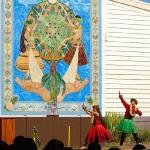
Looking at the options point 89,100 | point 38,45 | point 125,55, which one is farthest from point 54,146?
point 125,55

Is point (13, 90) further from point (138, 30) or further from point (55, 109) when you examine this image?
point (138, 30)

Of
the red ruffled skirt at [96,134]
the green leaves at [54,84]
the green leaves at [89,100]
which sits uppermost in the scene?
the green leaves at [54,84]

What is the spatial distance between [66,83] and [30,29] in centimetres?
252

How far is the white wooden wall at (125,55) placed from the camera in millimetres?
25703

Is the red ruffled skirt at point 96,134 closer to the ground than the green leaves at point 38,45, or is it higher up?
closer to the ground

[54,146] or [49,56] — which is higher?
[49,56]

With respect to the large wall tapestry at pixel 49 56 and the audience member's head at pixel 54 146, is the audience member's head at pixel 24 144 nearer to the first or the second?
the audience member's head at pixel 54 146

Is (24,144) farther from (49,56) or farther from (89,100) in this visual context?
(89,100)

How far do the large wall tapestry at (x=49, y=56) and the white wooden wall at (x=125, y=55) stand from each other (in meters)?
0.48

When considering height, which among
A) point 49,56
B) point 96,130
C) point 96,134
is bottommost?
point 96,134

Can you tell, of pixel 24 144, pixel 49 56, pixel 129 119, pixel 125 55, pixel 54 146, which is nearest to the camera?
pixel 54 146

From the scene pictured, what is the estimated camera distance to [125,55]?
26047mm

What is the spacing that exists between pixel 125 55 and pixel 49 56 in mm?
3322

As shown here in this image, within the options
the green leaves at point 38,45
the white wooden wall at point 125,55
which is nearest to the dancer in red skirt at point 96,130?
the white wooden wall at point 125,55
